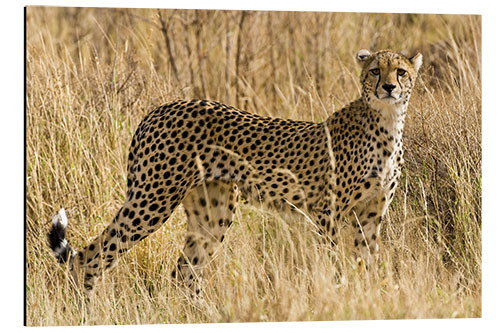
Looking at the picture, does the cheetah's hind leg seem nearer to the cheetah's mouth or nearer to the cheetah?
the cheetah

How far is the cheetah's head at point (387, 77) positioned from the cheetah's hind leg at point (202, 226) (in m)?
0.81

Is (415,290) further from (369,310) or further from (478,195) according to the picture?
(478,195)

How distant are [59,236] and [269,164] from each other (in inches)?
40.2

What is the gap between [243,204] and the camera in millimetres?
4730

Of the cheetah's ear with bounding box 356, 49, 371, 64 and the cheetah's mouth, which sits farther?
the cheetah's ear with bounding box 356, 49, 371, 64

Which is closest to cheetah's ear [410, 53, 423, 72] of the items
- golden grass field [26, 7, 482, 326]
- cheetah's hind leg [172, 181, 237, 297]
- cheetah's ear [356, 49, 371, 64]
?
cheetah's ear [356, 49, 371, 64]

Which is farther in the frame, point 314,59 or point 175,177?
point 314,59

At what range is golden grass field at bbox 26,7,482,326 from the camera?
163 inches

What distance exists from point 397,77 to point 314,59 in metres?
1.61

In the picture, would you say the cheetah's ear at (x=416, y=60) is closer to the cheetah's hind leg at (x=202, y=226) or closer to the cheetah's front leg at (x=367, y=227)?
the cheetah's front leg at (x=367, y=227)

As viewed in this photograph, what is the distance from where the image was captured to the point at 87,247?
13.7 feet

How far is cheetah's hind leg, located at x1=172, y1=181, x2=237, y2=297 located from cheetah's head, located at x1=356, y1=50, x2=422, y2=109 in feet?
2.65

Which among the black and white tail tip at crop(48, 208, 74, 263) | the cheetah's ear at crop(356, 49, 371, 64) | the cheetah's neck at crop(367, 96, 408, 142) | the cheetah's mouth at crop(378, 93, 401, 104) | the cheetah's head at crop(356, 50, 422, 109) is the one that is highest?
the cheetah's ear at crop(356, 49, 371, 64)

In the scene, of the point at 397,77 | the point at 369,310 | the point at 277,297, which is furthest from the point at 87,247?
the point at 397,77
